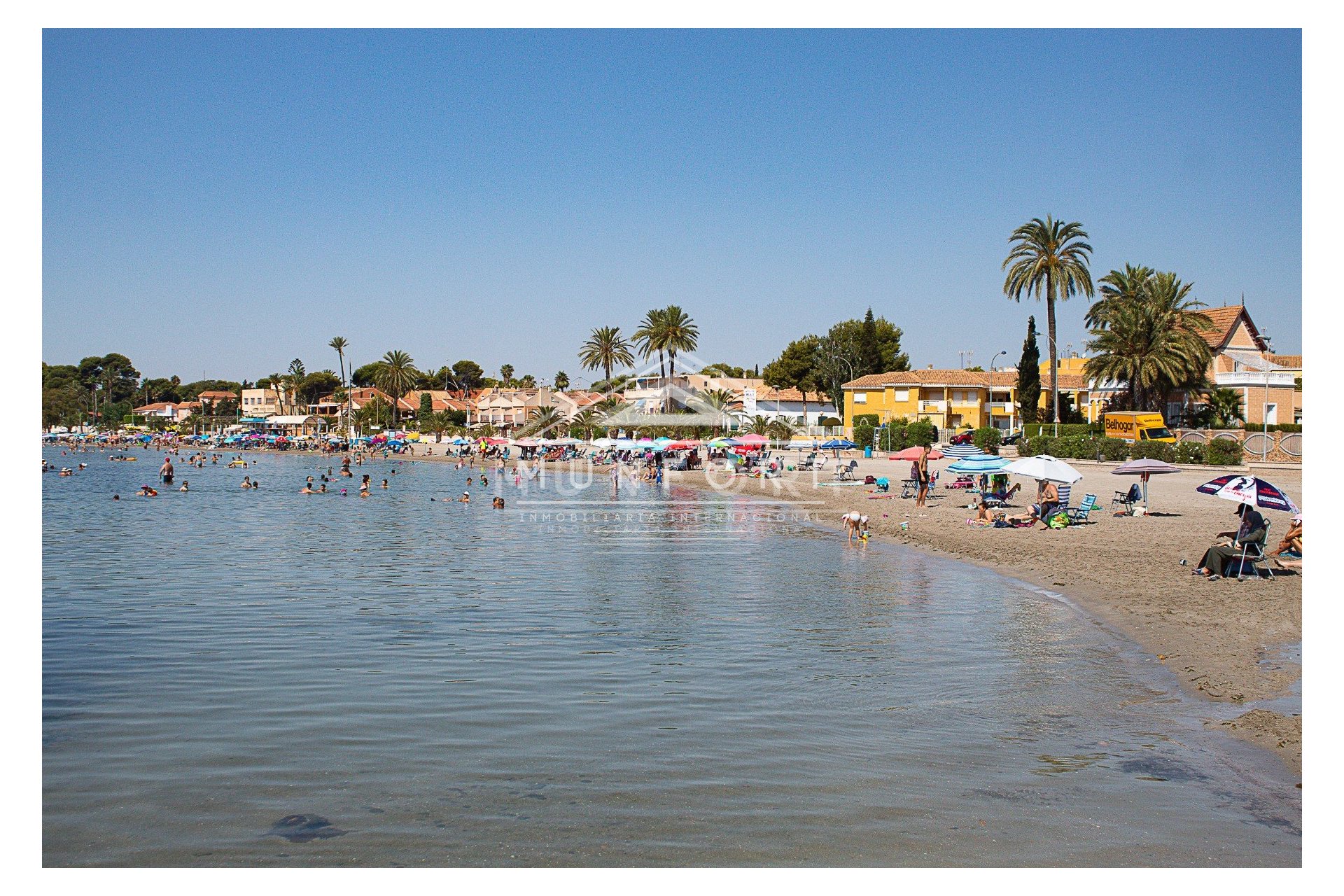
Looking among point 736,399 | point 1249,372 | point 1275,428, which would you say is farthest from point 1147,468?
point 736,399

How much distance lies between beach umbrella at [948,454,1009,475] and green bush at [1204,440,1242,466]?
753 inches

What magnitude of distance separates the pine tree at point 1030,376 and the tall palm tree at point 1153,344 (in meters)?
3.19

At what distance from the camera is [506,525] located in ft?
114

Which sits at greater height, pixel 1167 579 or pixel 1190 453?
pixel 1190 453

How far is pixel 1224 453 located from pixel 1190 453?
4.78ft

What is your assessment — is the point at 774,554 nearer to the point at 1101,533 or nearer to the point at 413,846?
the point at 1101,533

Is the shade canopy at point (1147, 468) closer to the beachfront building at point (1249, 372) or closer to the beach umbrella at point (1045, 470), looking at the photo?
the beach umbrella at point (1045, 470)

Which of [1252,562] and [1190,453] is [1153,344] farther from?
[1252,562]

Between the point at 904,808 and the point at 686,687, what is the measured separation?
14.3 feet

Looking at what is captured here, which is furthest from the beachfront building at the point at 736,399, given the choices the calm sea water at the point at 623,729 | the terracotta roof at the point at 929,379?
the calm sea water at the point at 623,729

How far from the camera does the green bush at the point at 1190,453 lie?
45500 millimetres

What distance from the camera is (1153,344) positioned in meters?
57.6

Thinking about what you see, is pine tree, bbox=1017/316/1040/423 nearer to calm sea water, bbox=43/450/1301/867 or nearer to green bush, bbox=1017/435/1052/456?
green bush, bbox=1017/435/1052/456

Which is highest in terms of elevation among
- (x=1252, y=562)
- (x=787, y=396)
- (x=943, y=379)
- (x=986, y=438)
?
(x=787, y=396)
